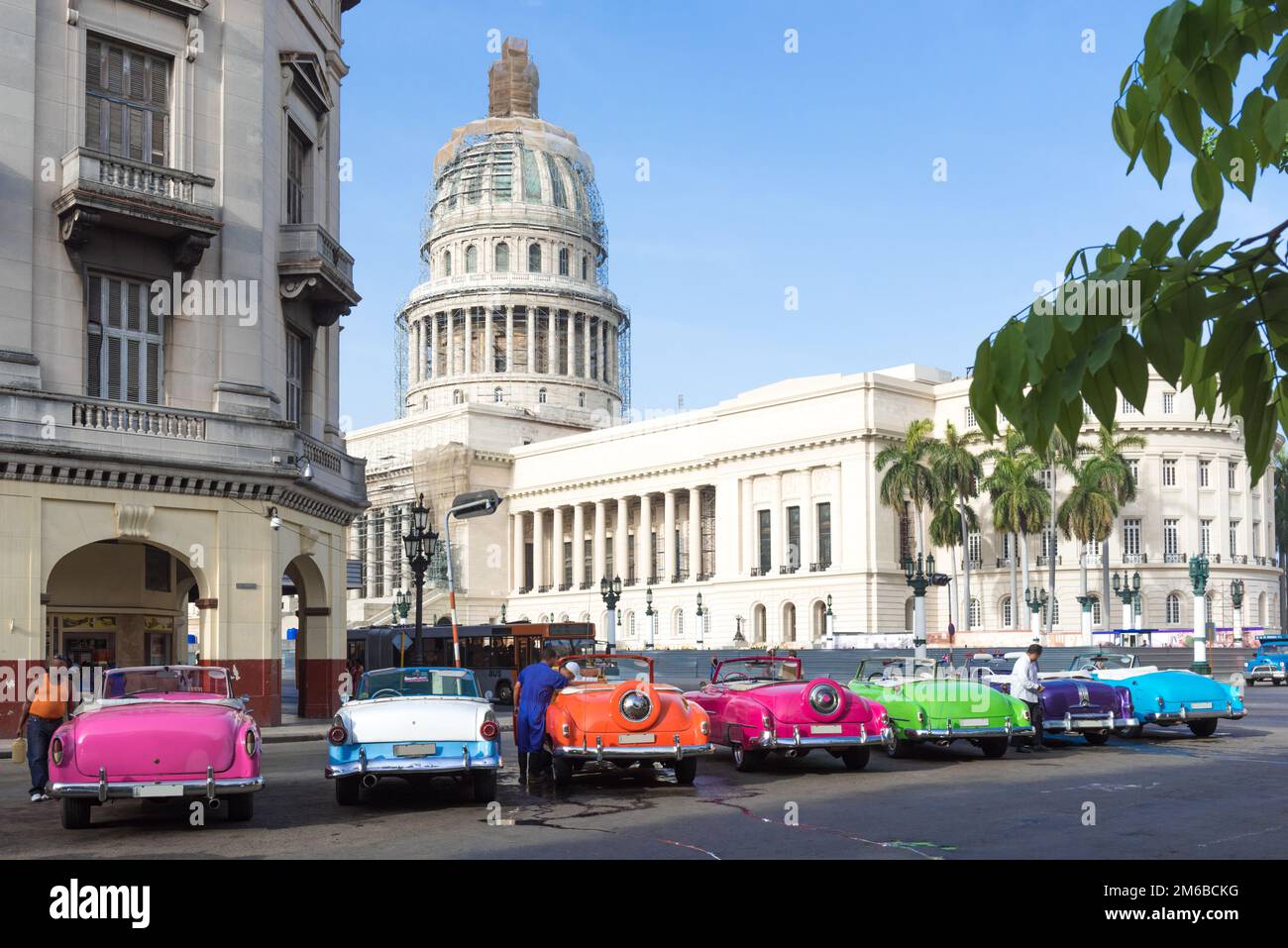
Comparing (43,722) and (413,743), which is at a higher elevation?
(43,722)

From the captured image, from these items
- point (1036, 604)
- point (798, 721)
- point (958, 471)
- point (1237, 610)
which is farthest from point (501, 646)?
point (1237, 610)

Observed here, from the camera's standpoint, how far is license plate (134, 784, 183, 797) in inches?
483

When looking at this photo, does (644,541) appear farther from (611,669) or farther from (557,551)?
(611,669)

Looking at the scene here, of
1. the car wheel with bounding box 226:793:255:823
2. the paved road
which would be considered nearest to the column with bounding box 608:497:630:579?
the paved road

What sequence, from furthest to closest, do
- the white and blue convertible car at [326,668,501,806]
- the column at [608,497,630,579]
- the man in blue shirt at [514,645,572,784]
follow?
1. the column at [608,497,630,579]
2. the man in blue shirt at [514,645,572,784]
3. the white and blue convertible car at [326,668,501,806]

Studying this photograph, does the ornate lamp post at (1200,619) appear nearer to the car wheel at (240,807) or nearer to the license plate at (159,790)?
the car wheel at (240,807)

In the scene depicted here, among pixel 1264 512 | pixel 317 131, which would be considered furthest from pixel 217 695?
pixel 1264 512

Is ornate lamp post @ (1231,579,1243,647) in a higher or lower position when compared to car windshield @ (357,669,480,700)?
lower

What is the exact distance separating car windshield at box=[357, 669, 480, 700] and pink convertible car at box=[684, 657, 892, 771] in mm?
3829

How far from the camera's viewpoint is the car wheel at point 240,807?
43.1ft

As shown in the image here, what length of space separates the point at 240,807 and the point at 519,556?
102 meters

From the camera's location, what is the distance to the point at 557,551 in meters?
110

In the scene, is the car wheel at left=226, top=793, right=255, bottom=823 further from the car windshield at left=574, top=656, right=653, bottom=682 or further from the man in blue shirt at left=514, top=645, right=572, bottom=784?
the car windshield at left=574, top=656, right=653, bottom=682
